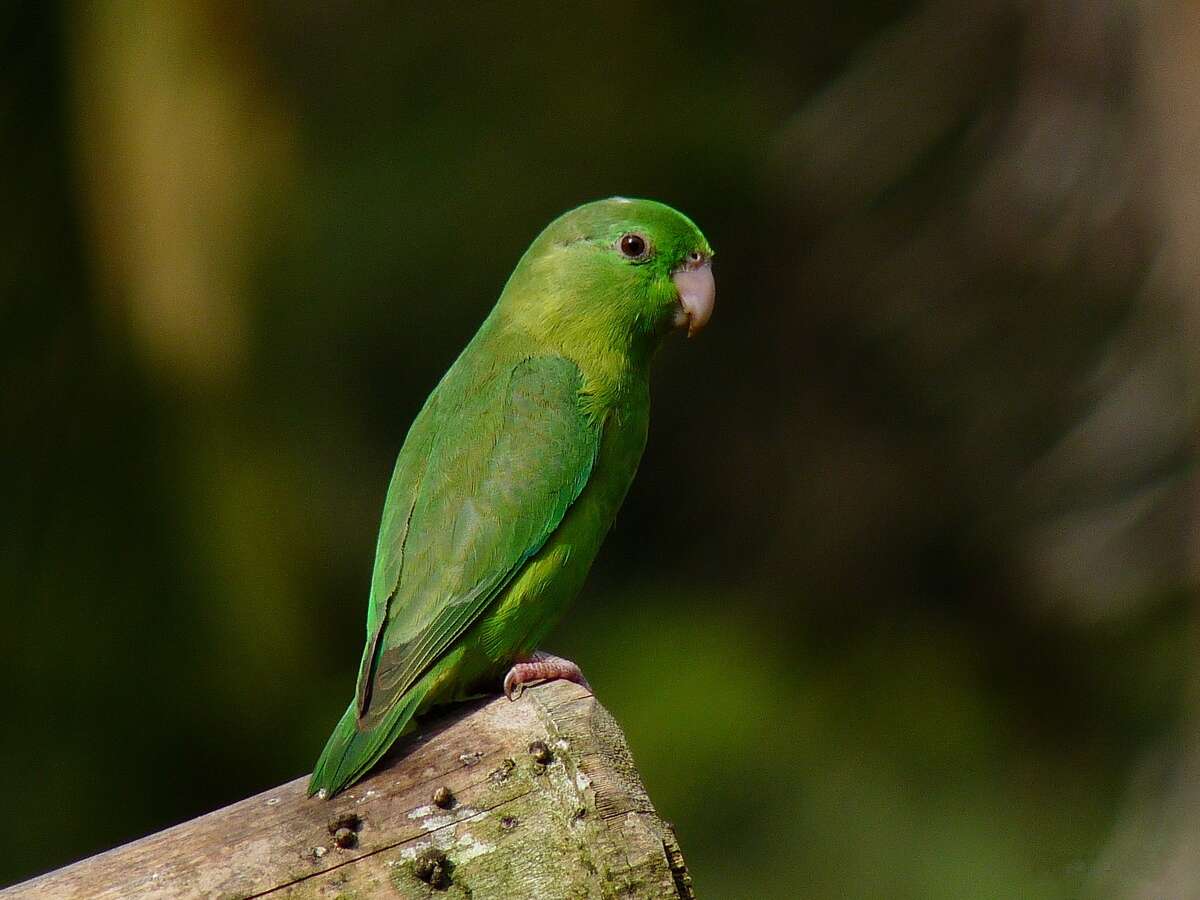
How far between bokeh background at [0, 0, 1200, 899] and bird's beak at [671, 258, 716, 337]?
7.42ft

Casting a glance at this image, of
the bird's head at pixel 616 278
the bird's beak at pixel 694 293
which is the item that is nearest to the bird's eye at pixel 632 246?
the bird's head at pixel 616 278

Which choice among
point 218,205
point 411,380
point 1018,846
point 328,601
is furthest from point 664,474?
point 218,205

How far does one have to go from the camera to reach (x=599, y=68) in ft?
27.6

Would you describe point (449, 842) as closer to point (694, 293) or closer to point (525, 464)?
point (525, 464)

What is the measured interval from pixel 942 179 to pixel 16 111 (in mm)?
4459

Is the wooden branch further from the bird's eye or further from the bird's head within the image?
the bird's eye

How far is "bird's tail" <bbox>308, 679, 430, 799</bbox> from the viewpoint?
8.89ft

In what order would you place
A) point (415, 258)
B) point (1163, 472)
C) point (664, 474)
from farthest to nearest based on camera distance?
point (664, 474) → point (415, 258) → point (1163, 472)

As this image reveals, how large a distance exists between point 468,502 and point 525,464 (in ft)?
0.57

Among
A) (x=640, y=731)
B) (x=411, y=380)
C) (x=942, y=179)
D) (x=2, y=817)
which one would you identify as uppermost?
(x=942, y=179)

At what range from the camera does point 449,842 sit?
253 cm

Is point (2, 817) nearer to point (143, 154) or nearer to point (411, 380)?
point (143, 154)

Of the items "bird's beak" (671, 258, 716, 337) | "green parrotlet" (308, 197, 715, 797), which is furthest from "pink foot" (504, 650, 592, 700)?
"bird's beak" (671, 258, 716, 337)

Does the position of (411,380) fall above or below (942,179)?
below
